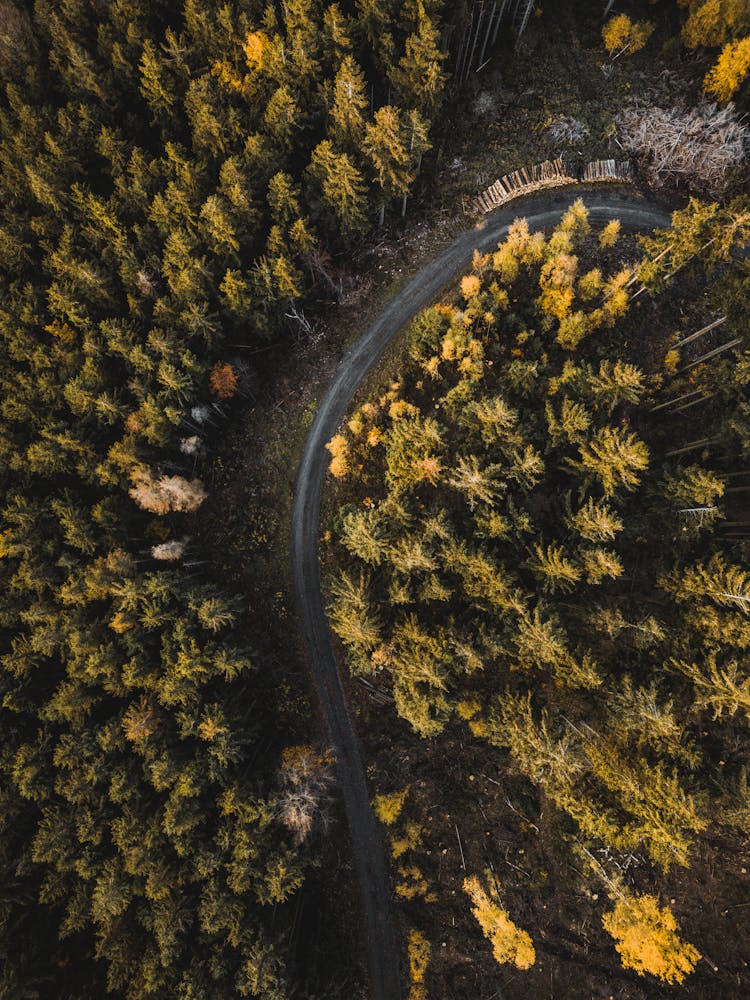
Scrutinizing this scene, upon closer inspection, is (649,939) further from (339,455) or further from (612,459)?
(339,455)

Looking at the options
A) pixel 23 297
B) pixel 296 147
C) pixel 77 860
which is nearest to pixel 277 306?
pixel 296 147

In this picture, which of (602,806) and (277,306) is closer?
(602,806)

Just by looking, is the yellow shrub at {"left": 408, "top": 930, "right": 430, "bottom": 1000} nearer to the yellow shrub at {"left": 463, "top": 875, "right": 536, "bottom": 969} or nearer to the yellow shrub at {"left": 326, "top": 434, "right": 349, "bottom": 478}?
the yellow shrub at {"left": 463, "top": 875, "right": 536, "bottom": 969}

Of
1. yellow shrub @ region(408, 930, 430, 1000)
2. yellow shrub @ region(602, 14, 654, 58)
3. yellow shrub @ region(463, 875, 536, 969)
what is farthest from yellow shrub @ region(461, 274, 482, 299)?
yellow shrub @ region(408, 930, 430, 1000)

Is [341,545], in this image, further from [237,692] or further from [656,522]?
[656,522]

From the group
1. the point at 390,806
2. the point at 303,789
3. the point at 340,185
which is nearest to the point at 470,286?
the point at 340,185

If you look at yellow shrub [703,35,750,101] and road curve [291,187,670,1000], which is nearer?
yellow shrub [703,35,750,101]
